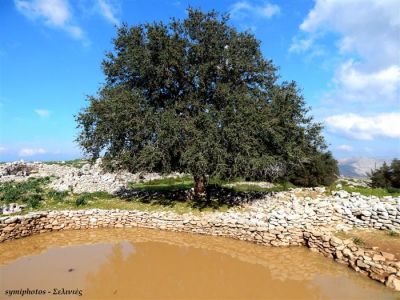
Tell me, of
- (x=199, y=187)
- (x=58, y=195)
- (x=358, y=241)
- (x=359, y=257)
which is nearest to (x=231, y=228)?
(x=199, y=187)

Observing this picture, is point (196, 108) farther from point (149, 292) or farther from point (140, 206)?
point (149, 292)

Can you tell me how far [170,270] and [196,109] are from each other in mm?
12198

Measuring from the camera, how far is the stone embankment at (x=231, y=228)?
15.8 m

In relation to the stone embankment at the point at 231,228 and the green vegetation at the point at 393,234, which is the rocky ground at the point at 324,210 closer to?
the green vegetation at the point at 393,234

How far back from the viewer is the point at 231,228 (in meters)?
21.5

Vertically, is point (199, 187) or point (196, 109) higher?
point (196, 109)

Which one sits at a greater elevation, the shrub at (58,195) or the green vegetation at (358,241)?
the shrub at (58,195)

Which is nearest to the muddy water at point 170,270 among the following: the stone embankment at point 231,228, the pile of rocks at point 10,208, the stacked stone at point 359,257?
the stacked stone at point 359,257

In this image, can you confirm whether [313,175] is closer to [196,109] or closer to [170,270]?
[196,109]

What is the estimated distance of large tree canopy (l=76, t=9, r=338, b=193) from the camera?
23.2 m

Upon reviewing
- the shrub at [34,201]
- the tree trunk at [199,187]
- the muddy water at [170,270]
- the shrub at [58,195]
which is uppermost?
the tree trunk at [199,187]

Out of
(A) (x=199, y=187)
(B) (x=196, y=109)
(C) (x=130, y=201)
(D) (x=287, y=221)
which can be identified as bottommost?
(D) (x=287, y=221)

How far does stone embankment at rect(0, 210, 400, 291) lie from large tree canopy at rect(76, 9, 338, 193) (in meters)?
3.35

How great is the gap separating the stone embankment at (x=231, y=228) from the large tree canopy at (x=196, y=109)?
335 cm
